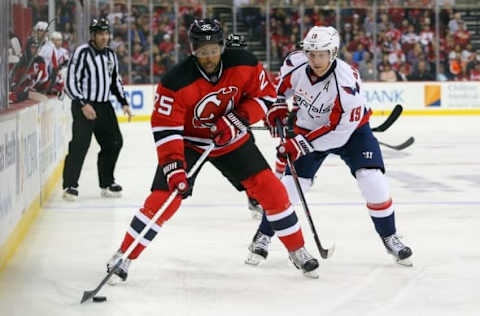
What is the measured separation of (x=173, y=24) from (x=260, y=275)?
40.6 feet

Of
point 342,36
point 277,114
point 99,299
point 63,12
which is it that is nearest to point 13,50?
point 277,114

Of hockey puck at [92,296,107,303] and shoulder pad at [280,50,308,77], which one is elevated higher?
shoulder pad at [280,50,308,77]

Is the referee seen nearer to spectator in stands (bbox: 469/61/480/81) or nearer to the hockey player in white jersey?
the hockey player in white jersey

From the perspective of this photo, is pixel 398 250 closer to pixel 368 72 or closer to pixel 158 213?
pixel 158 213

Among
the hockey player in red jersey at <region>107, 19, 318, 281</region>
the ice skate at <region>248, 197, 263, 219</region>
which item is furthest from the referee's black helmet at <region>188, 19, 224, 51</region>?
the ice skate at <region>248, 197, 263, 219</region>

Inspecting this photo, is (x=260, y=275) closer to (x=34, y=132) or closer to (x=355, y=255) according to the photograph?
(x=355, y=255)

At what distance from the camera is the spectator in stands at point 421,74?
53.8 feet

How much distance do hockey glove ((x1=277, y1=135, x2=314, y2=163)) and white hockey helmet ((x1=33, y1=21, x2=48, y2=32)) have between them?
3058 mm

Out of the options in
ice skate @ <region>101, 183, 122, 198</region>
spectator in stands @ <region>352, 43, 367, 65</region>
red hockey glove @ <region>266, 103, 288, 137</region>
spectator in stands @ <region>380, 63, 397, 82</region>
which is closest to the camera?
red hockey glove @ <region>266, 103, 288, 137</region>

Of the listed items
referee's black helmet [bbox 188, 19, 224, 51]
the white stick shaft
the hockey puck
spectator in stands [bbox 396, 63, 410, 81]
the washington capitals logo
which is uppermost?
referee's black helmet [bbox 188, 19, 224, 51]

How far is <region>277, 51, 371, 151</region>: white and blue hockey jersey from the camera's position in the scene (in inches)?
163

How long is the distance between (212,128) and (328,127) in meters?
0.65

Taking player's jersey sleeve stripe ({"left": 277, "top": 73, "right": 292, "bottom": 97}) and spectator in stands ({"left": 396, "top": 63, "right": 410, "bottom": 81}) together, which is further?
spectator in stands ({"left": 396, "top": 63, "right": 410, "bottom": 81})

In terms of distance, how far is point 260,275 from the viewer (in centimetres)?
414
